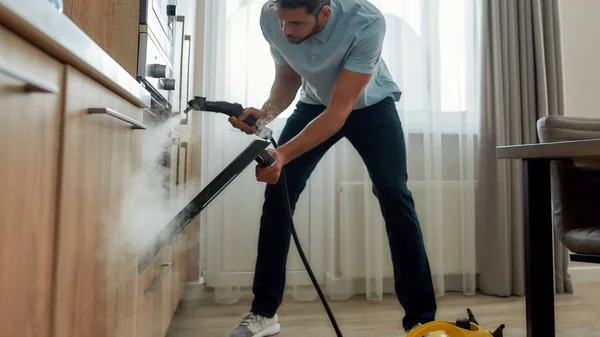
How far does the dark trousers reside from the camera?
4.60 ft

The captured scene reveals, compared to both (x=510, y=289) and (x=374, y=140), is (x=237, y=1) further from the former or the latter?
(x=510, y=289)

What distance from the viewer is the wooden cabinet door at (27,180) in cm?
37

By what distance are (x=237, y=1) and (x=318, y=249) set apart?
4.26 feet

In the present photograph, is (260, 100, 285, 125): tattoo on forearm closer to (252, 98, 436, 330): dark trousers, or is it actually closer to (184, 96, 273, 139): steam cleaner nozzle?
(252, 98, 436, 330): dark trousers

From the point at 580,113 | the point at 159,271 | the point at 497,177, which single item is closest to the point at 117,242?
the point at 159,271

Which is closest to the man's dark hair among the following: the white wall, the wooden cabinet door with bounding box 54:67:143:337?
the wooden cabinet door with bounding box 54:67:143:337

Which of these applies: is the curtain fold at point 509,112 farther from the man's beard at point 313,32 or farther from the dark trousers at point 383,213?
the man's beard at point 313,32

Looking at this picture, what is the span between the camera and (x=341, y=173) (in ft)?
6.86

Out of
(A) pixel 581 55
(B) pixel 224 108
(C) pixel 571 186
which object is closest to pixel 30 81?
(B) pixel 224 108

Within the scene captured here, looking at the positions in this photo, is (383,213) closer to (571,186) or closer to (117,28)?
(571,186)

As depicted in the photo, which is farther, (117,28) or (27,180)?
(117,28)

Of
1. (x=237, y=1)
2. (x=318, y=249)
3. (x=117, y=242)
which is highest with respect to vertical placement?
(x=237, y=1)

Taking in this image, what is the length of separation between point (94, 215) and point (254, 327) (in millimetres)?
998

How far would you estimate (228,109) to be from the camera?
123cm
